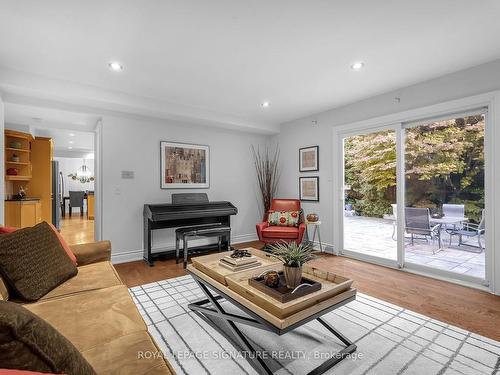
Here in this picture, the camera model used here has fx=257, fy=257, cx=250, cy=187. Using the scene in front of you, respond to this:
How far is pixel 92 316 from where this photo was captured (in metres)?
1.38

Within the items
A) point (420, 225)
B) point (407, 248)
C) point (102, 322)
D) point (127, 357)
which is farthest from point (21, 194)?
point (420, 225)

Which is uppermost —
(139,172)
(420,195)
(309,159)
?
(309,159)

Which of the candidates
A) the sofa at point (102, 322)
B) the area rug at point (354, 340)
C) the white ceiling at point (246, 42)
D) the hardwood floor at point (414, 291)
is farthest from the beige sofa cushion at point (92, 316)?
the white ceiling at point (246, 42)

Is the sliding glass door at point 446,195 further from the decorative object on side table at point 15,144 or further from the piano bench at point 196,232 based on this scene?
the decorative object on side table at point 15,144

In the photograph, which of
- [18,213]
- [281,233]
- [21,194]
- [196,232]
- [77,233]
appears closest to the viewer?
[196,232]

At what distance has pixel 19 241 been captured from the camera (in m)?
1.62

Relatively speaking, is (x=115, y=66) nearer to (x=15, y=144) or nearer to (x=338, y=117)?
(x=338, y=117)

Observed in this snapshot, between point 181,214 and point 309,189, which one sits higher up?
point 309,189

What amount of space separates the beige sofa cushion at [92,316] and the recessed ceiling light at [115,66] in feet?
7.45

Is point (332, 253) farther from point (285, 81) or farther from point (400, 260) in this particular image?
point (285, 81)

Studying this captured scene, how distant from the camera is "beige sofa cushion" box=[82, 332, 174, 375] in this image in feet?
3.26

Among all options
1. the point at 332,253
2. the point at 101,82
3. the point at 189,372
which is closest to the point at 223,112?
the point at 101,82

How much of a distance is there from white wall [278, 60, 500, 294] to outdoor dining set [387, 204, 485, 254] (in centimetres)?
50

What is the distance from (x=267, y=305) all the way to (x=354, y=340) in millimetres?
912
